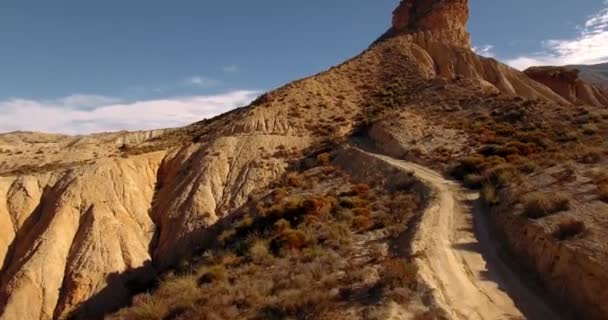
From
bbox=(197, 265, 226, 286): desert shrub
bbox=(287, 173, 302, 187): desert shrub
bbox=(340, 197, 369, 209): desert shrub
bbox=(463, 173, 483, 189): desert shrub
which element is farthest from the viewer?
bbox=(287, 173, 302, 187): desert shrub

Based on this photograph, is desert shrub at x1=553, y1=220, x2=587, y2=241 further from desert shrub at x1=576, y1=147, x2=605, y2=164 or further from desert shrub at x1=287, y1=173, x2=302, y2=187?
desert shrub at x1=287, y1=173, x2=302, y2=187

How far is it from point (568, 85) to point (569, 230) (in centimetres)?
4976

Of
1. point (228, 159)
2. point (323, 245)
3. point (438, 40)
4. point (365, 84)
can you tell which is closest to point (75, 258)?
point (228, 159)

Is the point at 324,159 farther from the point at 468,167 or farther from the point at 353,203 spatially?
the point at 353,203

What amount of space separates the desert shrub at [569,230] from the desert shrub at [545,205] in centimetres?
159

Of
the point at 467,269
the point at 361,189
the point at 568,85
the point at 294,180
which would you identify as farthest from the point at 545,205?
the point at 568,85

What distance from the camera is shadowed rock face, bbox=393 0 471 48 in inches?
2185

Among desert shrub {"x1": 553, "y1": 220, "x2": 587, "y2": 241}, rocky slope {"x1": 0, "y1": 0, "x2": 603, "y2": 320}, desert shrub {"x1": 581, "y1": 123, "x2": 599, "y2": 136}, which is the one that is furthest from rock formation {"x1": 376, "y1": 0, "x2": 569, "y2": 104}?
desert shrub {"x1": 553, "y1": 220, "x2": 587, "y2": 241}

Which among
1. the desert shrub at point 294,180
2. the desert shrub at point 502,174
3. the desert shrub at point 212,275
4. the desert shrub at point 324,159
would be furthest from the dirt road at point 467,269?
the desert shrub at point 324,159

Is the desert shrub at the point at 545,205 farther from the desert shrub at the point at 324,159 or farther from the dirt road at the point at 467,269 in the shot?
the desert shrub at the point at 324,159

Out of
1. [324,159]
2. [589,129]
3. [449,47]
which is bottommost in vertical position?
[324,159]

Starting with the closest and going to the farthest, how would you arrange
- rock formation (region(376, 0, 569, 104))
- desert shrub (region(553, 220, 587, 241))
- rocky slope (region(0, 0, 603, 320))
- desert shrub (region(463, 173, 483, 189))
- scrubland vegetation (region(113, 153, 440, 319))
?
scrubland vegetation (region(113, 153, 440, 319))
desert shrub (region(553, 220, 587, 241))
desert shrub (region(463, 173, 483, 189))
rocky slope (region(0, 0, 603, 320))
rock formation (region(376, 0, 569, 104))

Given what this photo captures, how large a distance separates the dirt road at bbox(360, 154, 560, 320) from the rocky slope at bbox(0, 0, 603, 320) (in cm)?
998

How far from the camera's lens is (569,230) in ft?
42.0
